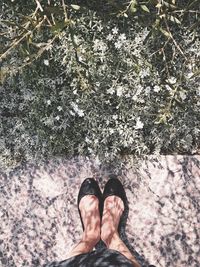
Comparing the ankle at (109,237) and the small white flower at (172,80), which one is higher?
the small white flower at (172,80)

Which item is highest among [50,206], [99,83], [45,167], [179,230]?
[99,83]

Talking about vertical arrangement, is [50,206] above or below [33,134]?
below

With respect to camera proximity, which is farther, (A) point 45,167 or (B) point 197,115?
(A) point 45,167

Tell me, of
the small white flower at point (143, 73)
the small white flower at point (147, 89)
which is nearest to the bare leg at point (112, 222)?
the small white flower at point (147, 89)

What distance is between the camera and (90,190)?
11.2 feet

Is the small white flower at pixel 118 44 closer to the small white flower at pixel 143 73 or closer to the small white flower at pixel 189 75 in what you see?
the small white flower at pixel 143 73

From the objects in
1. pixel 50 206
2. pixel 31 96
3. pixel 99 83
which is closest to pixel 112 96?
pixel 99 83

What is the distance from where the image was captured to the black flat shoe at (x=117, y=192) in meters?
3.36

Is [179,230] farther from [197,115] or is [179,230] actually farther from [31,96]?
[31,96]

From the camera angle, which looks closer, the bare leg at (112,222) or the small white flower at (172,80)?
the small white flower at (172,80)

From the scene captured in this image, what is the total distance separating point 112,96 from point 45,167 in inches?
28.9

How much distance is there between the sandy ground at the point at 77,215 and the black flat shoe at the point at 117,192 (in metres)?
0.04

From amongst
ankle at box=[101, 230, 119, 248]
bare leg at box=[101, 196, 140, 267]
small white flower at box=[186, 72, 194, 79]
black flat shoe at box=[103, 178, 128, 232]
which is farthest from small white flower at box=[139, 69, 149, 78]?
ankle at box=[101, 230, 119, 248]

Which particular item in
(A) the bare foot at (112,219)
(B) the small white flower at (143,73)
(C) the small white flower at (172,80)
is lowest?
(A) the bare foot at (112,219)
